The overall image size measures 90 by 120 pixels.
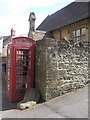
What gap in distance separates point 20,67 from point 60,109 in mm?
2923

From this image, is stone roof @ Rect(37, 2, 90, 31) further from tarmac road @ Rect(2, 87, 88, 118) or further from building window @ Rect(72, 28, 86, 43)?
tarmac road @ Rect(2, 87, 88, 118)

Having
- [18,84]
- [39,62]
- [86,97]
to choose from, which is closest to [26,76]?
[18,84]

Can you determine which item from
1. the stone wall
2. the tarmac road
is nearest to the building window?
the stone wall

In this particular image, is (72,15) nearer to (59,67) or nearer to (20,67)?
(59,67)

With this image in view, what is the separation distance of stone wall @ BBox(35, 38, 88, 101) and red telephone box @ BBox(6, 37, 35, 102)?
357 mm

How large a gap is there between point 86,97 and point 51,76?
1.68 meters

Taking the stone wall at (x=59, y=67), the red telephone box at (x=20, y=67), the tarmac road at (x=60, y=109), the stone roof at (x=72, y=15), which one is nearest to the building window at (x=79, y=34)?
the stone roof at (x=72, y=15)

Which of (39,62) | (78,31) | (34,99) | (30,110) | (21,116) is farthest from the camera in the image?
(78,31)

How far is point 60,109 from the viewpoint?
5.29 m

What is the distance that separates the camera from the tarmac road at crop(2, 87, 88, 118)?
486 cm

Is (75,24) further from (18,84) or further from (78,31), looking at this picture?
(18,84)

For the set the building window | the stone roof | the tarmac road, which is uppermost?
the stone roof

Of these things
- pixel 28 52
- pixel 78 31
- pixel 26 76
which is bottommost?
pixel 26 76

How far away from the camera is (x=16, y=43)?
702cm
